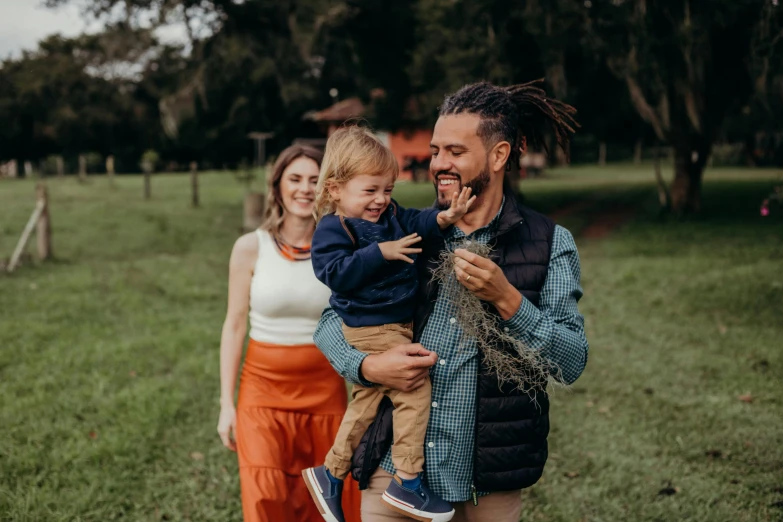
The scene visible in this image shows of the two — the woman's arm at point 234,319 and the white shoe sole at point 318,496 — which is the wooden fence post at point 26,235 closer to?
the woman's arm at point 234,319

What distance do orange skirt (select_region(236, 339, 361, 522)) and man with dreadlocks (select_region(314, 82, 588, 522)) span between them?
0.76m

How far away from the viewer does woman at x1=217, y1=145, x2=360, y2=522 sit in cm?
321

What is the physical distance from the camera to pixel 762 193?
24.1 metres

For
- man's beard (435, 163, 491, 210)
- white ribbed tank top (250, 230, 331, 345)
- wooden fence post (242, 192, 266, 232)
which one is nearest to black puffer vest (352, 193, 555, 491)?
man's beard (435, 163, 491, 210)

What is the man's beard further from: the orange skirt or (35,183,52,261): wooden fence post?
(35,183,52,261): wooden fence post

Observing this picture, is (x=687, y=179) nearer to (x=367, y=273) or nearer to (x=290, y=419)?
(x=290, y=419)

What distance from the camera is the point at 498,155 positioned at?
96.5 inches

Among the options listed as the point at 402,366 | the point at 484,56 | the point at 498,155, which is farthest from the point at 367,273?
the point at 484,56

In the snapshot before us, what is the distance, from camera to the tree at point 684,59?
1309 cm

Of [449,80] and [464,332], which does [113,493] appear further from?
[449,80]

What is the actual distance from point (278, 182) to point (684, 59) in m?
12.9

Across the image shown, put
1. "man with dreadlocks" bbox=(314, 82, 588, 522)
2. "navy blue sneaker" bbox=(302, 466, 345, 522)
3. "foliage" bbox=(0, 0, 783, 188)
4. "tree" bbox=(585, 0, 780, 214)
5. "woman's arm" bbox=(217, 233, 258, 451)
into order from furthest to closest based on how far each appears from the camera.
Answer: "foliage" bbox=(0, 0, 783, 188), "tree" bbox=(585, 0, 780, 214), "woman's arm" bbox=(217, 233, 258, 451), "navy blue sneaker" bbox=(302, 466, 345, 522), "man with dreadlocks" bbox=(314, 82, 588, 522)

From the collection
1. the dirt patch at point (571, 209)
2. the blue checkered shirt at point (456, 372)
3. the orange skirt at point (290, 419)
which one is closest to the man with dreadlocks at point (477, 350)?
the blue checkered shirt at point (456, 372)

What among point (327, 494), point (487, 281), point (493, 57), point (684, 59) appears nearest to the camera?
point (487, 281)
